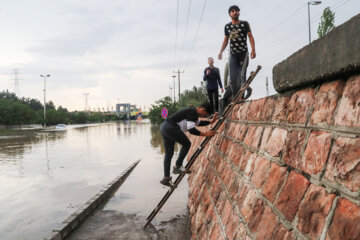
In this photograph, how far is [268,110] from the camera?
2953mm

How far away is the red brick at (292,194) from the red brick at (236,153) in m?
1.40

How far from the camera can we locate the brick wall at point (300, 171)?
148 centimetres

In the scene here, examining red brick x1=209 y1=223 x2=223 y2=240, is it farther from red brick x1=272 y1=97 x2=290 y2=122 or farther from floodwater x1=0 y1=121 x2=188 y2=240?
floodwater x1=0 y1=121 x2=188 y2=240

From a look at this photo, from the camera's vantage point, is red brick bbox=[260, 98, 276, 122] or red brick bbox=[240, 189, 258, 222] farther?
red brick bbox=[260, 98, 276, 122]

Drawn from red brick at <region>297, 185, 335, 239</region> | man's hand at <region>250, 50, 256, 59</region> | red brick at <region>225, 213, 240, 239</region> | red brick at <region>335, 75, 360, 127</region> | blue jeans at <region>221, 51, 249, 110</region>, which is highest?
man's hand at <region>250, 50, 256, 59</region>

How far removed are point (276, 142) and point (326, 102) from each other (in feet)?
2.39

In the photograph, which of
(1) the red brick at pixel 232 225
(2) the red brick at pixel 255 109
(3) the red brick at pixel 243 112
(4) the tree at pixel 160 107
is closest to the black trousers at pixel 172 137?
(3) the red brick at pixel 243 112

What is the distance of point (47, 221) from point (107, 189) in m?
2.40

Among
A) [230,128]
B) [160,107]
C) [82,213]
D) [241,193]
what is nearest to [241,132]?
[230,128]

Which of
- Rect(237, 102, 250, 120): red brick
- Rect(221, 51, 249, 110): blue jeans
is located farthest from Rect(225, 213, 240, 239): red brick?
Rect(221, 51, 249, 110): blue jeans

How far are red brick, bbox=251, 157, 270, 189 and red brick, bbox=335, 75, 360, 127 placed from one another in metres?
0.96

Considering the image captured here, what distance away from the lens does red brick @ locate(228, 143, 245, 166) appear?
348 centimetres

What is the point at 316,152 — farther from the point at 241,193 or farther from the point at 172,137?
the point at 172,137

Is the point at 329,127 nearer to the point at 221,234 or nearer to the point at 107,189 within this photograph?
the point at 221,234
